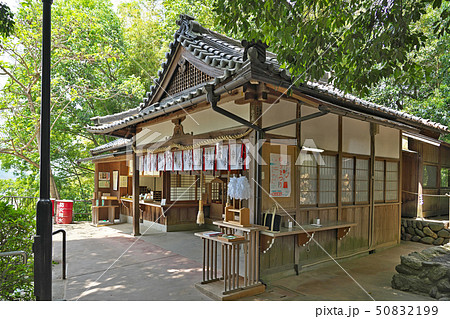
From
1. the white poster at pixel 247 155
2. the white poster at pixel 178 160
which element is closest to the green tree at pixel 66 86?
the white poster at pixel 178 160

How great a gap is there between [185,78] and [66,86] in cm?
840

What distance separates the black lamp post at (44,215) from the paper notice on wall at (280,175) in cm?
401

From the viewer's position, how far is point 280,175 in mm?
6238

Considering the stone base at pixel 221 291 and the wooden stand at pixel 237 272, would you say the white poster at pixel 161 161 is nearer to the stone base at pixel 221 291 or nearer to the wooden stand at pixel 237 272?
the wooden stand at pixel 237 272

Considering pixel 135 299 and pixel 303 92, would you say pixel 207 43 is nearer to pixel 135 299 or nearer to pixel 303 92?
pixel 303 92

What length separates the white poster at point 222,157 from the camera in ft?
20.7

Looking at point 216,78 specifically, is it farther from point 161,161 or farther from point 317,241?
point 317,241

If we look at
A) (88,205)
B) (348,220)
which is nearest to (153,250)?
(348,220)

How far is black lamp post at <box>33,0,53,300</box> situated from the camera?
3213mm

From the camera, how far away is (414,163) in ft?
35.1

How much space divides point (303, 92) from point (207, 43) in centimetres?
405

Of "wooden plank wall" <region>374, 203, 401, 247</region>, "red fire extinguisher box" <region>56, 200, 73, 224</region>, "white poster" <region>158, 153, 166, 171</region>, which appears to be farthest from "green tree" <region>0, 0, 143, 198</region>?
"wooden plank wall" <region>374, 203, 401, 247</region>

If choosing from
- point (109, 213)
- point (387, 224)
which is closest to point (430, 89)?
point (387, 224)

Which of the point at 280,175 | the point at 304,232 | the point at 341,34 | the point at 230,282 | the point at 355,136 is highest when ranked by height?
the point at 341,34
